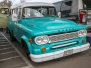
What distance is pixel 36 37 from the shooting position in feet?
12.0

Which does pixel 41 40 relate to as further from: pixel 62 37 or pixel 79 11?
pixel 79 11

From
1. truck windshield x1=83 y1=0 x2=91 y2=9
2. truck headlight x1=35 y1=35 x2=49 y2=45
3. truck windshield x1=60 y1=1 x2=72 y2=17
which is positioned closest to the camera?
truck headlight x1=35 y1=35 x2=49 y2=45

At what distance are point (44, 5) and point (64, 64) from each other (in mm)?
2760

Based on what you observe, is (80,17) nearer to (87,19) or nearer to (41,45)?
(87,19)

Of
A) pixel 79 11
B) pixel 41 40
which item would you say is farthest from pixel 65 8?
pixel 41 40

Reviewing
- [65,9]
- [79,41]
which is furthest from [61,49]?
[65,9]

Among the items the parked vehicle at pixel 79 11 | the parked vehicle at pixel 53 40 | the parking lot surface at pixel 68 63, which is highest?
the parked vehicle at pixel 79 11

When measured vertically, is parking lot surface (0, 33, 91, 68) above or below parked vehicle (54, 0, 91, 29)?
below

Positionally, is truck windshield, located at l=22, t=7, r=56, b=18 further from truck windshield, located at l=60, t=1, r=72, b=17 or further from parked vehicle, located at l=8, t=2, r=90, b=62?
truck windshield, located at l=60, t=1, r=72, b=17

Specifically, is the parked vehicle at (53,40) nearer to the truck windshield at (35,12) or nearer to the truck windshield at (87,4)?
the truck windshield at (35,12)

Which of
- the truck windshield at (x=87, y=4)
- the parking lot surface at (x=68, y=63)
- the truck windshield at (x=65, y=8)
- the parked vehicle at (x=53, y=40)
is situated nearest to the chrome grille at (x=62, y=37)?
the parked vehicle at (x=53, y=40)

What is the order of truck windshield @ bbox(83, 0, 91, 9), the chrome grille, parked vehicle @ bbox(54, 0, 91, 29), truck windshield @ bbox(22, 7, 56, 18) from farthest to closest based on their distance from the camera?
1. truck windshield @ bbox(83, 0, 91, 9)
2. parked vehicle @ bbox(54, 0, 91, 29)
3. truck windshield @ bbox(22, 7, 56, 18)
4. the chrome grille

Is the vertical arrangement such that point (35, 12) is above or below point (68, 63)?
above

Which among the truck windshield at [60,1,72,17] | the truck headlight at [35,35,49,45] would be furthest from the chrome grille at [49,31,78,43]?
the truck windshield at [60,1,72,17]
